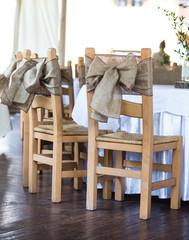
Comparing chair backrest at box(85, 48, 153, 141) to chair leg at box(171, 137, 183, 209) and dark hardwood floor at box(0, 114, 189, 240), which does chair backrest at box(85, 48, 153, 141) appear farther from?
dark hardwood floor at box(0, 114, 189, 240)

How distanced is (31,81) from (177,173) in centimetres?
110

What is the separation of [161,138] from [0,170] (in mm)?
1817

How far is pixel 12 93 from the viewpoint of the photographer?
3133 mm

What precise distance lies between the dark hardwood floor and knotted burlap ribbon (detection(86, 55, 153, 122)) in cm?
62

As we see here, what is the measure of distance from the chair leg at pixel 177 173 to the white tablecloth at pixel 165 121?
0.10 metres

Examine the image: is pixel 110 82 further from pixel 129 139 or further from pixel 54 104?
pixel 54 104

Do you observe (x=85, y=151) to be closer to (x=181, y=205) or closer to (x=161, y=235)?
(x=181, y=205)

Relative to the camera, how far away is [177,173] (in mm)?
3025

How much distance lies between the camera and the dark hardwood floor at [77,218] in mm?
2488

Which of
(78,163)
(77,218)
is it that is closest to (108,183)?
(78,163)

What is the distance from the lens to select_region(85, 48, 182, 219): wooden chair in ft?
8.94

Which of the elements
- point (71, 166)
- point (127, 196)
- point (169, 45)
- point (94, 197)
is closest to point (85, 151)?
point (71, 166)

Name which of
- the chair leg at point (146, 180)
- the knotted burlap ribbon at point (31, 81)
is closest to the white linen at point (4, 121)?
the knotted burlap ribbon at point (31, 81)

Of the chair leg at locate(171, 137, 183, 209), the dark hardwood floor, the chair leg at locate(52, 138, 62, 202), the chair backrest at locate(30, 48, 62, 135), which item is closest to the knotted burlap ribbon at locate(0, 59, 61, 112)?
the chair backrest at locate(30, 48, 62, 135)
